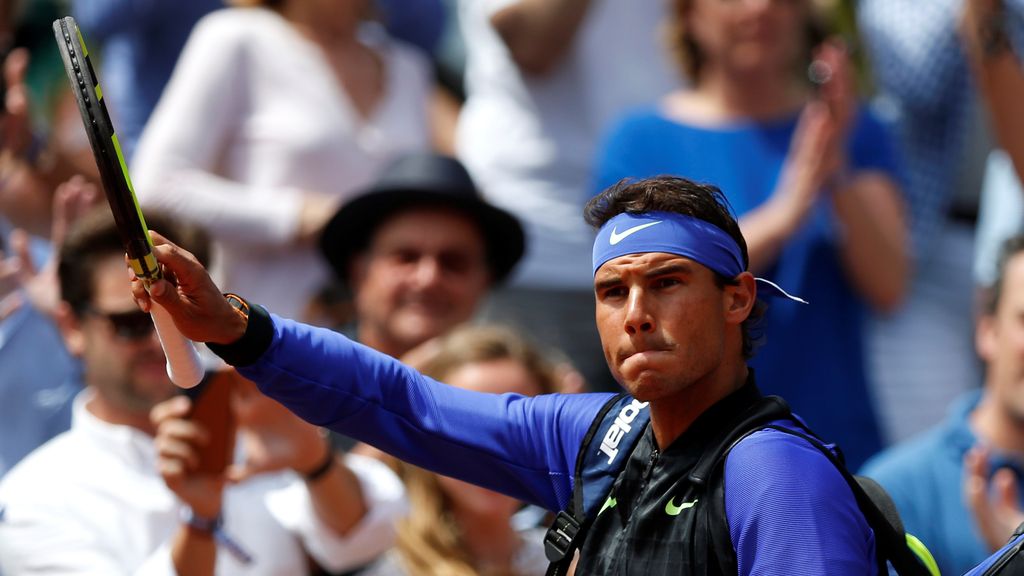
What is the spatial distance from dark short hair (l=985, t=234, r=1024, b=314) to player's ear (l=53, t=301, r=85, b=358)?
2738 mm

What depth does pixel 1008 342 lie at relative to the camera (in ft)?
17.0

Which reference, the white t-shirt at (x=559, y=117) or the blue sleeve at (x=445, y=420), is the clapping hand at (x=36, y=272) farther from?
the blue sleeve at (x=445, y=420)

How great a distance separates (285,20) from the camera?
5.82 m

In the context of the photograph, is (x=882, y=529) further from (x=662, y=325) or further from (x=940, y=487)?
(x=940, y=487)

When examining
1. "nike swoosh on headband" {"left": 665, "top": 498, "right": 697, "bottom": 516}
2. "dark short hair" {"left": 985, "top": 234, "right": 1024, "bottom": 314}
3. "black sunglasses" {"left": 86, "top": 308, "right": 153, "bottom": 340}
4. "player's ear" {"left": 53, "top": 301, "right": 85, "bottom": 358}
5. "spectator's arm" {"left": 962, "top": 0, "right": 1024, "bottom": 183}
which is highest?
"spectator's arm" {"left": 962, "top": 0, "right": 1024, "bottom": 183}

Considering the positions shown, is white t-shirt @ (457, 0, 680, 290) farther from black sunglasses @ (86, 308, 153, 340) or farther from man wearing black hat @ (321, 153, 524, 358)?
black sunglasses @ (86, 308, 153, 340)

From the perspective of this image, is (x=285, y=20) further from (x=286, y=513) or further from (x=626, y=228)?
(x=626, y=228)

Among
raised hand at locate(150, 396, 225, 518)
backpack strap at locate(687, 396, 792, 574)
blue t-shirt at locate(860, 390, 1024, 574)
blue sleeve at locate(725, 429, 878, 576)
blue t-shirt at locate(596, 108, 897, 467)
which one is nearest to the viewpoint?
blue sleeve at locate(725, 429, 878, 576)

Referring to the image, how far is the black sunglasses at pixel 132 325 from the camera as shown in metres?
4.42

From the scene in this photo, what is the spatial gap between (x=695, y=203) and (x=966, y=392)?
152 inches

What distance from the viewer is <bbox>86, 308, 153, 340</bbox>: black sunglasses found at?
442 cm

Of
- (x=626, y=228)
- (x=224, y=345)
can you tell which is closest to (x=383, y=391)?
(x=224, y=345)

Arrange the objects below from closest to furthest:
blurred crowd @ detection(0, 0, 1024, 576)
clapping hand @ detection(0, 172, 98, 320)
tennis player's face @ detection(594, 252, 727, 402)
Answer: tennis player's face @ detection(594, 252, 727, 402)
blurred crowd @ detection(0, 0, 1024, 576)
clapping hand @ detection(0, 172, 98, 320)

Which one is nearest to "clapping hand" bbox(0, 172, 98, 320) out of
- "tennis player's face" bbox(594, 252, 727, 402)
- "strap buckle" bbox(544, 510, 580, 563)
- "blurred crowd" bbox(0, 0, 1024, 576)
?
"blurred crowd" bbox(0, 0, 1024, 576)
